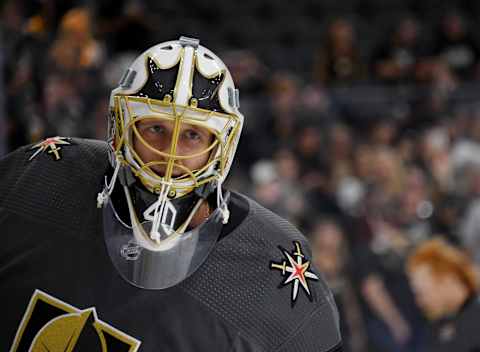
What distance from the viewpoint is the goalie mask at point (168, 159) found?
2.31m

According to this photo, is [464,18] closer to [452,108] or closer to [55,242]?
[452,108]

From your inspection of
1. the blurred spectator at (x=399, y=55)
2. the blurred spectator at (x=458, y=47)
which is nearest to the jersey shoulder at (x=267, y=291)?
the blurred spectator at (x=399, y=55)

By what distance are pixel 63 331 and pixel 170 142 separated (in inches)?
19.2

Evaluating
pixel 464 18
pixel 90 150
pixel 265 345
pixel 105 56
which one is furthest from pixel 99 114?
pixel 464 18

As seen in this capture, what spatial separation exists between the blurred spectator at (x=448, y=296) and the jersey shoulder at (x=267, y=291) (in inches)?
60.5

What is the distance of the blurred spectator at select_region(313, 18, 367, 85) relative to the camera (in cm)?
763

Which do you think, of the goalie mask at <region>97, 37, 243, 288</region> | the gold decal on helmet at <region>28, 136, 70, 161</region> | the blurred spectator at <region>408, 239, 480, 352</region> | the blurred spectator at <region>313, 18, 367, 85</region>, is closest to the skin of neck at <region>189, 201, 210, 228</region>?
the goalie mask at <region>97, 37, 243, 288</region>

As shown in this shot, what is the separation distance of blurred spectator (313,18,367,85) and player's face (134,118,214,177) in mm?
5332

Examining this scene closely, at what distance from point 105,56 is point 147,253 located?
13.7ft

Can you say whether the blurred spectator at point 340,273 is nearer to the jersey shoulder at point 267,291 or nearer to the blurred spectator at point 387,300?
the blurred spectator at point 387,300

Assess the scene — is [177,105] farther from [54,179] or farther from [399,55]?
[399,55]

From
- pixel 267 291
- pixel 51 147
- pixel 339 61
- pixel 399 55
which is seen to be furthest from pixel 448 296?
pixel 399 55

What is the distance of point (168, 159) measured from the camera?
2287 mm

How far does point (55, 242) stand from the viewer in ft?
7.72
